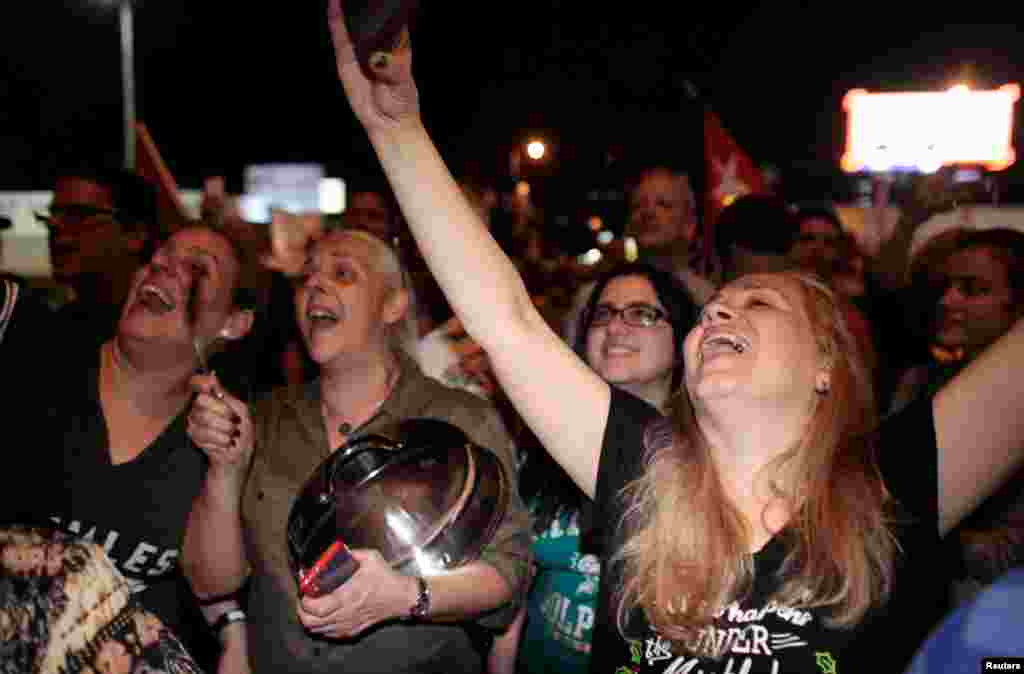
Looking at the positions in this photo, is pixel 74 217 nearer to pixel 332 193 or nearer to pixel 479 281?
pixel 479 281

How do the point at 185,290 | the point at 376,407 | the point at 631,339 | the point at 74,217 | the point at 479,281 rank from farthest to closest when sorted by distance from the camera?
the point at 74,217 < the point at 631,339 < the point at 185,290 < the point at 376,407 < the point at 479,281

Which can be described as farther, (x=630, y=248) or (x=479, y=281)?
(x=630, y=248)

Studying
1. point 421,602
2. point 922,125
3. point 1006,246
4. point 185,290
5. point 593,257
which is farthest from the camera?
point 922,125

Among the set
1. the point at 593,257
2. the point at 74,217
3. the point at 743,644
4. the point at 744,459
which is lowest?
the point at 743,644

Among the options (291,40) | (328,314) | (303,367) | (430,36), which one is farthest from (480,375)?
(291,40)

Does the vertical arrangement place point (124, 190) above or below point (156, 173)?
below

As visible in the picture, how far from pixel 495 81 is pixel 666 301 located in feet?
36.7

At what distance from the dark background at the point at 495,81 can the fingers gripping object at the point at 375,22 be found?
1489 mm

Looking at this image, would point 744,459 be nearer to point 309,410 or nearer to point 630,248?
point 309,410

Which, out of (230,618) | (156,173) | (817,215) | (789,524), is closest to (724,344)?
(789,524)

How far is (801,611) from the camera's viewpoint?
1.92 metres

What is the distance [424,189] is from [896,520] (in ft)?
3.76

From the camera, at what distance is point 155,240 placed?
15.9 feet

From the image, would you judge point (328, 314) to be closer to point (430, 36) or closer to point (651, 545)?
point (651, 545)
